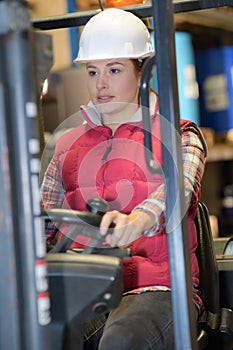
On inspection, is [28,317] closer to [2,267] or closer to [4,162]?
[2,267]

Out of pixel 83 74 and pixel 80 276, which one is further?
pixel 83 74

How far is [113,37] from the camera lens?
2.45 metres

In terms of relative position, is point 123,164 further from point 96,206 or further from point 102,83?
point 96,206

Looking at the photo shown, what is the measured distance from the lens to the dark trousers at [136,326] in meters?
2.18

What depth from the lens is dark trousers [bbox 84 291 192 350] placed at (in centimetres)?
218

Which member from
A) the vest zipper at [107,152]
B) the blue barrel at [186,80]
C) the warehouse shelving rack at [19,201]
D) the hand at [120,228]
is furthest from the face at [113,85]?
the blue barrel at [186,80]

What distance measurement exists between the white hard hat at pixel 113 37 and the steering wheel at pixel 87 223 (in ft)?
2.26

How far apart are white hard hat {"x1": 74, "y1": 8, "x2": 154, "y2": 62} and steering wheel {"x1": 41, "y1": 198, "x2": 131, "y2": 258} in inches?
27.1

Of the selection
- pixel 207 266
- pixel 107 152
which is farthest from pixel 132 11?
pixel 207 266

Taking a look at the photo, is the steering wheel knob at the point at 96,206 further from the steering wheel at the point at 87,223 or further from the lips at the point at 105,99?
the lips at the point at 105,99

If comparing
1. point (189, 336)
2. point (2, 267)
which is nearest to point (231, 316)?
point (189, 336)

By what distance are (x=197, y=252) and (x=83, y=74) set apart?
3.31 m

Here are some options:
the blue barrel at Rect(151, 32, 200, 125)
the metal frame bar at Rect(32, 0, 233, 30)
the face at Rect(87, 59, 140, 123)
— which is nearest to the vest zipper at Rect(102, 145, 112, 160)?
the face at Rect(87, 59, 140, 123)

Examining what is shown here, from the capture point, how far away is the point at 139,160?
245 centimetres
